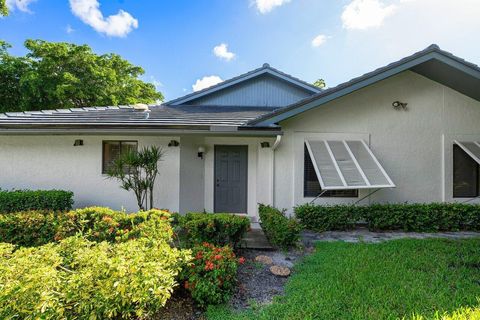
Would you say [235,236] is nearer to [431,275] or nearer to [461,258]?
[431,275]

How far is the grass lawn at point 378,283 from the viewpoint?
3738 millimetres

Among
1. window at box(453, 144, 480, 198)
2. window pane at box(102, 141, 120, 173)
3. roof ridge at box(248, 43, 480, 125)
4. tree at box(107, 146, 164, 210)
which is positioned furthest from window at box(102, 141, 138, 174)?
window at box(453, 144, 480, 198)

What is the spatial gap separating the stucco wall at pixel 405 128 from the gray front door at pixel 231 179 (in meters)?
2.45

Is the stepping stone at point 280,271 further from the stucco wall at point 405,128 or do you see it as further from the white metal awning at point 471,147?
the white metal awning at point 471,147

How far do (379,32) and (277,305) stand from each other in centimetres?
1326

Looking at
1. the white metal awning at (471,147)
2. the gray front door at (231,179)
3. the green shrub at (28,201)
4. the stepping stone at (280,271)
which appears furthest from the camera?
the gray front door at (231,179)

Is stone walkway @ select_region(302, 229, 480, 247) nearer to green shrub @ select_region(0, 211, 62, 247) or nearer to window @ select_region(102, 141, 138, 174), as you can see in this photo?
green shrub @ select_region(0, 211, 62, 247)

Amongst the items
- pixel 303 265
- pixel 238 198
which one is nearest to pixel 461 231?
pixel 303 265

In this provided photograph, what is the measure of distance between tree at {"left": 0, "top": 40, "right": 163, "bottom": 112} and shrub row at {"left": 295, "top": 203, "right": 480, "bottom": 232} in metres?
25.2

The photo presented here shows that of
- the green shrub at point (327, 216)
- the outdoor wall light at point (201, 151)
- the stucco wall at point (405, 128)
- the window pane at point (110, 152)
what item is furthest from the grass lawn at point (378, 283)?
the window pane at point (110, 152)

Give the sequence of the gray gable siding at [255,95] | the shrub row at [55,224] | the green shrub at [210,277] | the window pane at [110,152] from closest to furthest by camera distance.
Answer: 1. the green shrub at [210,277]
2. the shrub row at [55,224]
3. the window pane at [110,152]
4. the gray gable siding at [255,95]

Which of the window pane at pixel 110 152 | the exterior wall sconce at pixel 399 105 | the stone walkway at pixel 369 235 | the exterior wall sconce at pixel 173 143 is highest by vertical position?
the exterior wall sconce at pixel 399 105

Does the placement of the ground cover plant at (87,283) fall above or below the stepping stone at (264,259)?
above

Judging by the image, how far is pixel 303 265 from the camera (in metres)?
5.48
